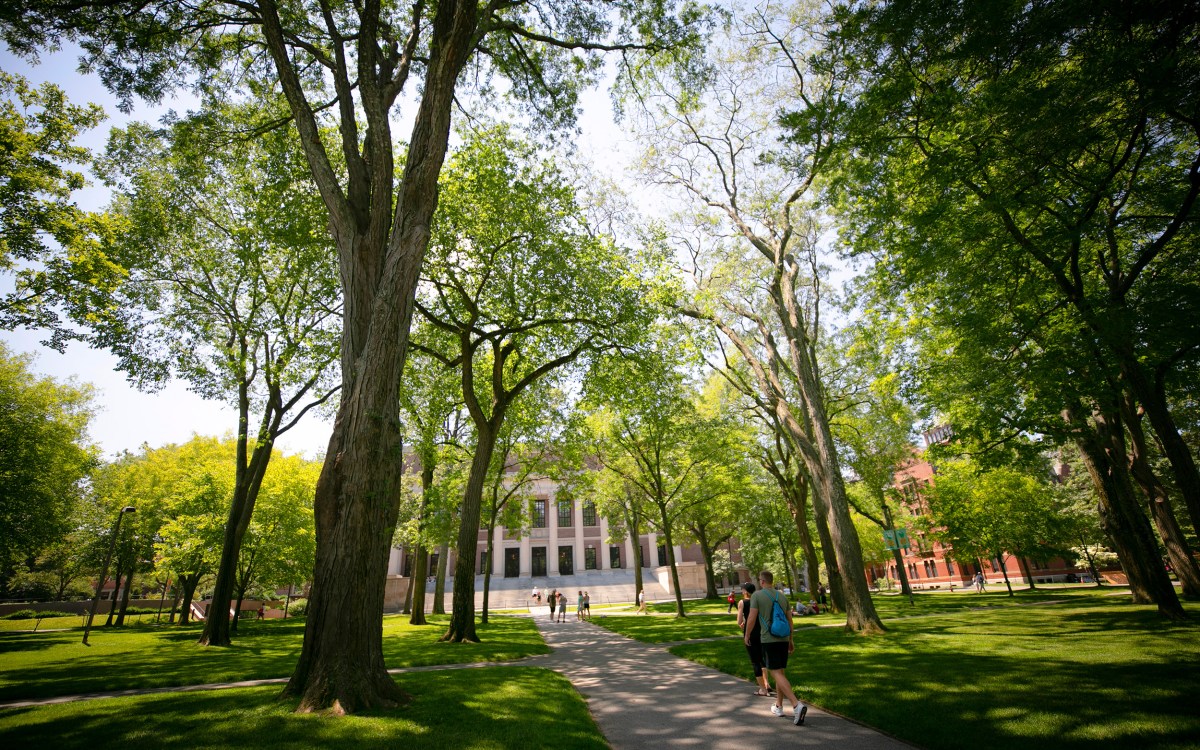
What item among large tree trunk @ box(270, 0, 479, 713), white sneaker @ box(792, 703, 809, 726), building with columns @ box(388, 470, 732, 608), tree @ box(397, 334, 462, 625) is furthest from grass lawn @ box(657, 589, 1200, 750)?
building with columns @ box(388, 470, 732, 608)

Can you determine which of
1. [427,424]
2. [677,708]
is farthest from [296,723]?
[427,424]

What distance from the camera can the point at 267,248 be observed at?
17000mm

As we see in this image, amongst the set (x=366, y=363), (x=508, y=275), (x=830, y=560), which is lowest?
(x=830, y=560)

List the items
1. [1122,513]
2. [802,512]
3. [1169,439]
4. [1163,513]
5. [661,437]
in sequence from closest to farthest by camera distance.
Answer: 1. [1169,439]
2. [1122,513]
3. [1163,513]
4. [661,437]
5. [802,512]

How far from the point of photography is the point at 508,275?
1572 centimetres

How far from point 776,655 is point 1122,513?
1389 centimetres

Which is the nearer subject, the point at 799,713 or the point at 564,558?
the point at 799,713

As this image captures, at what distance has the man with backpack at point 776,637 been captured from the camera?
618 centimetres

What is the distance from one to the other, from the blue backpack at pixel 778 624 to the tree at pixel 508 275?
32.1ft

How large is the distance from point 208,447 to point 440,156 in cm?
3507

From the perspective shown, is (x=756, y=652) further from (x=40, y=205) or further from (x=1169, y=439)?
(x=40, y=205)

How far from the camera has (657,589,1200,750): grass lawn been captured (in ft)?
15.8

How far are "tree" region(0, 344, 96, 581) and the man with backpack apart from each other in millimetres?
28322

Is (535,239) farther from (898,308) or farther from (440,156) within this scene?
(898,308)
